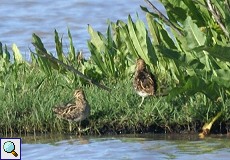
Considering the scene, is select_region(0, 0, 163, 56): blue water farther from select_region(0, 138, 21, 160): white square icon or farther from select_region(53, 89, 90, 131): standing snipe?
select_region(0, 138, 21, 160): white square icon

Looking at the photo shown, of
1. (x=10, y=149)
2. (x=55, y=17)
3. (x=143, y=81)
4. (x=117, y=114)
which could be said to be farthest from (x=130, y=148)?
(x=55, y=17)

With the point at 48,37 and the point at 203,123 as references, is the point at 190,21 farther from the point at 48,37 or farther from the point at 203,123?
the point at 48,37

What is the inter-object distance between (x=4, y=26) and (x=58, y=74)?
275 inches

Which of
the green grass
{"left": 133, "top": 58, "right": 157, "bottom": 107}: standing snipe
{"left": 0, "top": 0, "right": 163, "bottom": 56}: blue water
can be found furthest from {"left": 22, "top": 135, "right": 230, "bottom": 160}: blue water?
{"left": 0, "top": 0, "right": 163, "bottom": 56}: blue water

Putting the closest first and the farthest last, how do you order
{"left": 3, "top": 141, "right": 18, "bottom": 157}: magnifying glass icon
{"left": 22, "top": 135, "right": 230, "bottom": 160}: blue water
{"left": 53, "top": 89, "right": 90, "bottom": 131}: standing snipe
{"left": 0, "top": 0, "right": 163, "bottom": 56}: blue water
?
{"left": 3, "top": 141, "right": 18, "bottom": 157}: magnifying glass icon < {"left": 22, "top": 135, "right": 230, "bottom": 160}: blue water < {"left": 53, "top": 89, "right": 90, "bottom": 131}: standing snipe < {"left": 0, "top": 0, "right": 163, "bottom": 56}: blue water

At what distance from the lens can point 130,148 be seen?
9070 mm

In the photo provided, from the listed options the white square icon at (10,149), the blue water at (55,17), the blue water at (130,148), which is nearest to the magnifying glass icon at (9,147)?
the white square icon at (10,149)

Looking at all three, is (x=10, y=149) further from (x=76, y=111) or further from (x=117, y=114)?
(x=117, y=114)

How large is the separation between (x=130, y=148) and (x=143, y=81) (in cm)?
111

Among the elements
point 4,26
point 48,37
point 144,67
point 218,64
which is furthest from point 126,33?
point 4,26

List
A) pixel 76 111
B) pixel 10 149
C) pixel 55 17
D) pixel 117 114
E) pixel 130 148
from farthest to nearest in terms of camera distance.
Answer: pixel 55 17
pixel 117 114
pixel 76 111
pixel 130 148
pixel 10 149

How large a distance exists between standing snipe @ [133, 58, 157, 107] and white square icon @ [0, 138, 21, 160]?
59.4 inches

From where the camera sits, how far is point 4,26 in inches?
699

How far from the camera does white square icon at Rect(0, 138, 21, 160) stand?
8.16m
